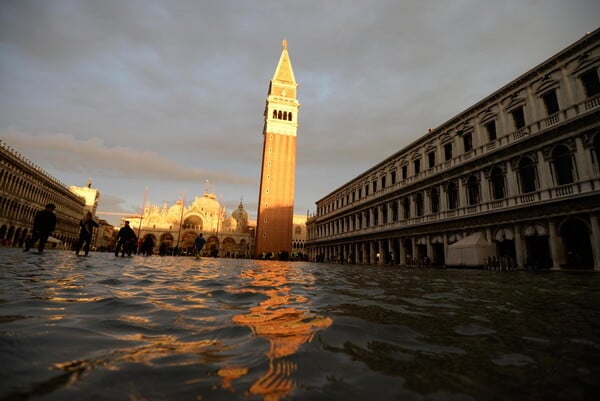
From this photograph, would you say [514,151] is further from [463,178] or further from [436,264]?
[436,264]

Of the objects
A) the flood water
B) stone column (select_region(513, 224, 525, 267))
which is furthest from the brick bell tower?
the flood water

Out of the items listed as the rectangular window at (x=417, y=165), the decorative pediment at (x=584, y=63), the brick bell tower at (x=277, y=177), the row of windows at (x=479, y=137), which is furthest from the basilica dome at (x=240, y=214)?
the decorative pediment at (x=584, y=63)

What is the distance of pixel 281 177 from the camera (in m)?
49.9

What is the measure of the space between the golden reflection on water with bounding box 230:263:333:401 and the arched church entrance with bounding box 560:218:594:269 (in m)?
17.4

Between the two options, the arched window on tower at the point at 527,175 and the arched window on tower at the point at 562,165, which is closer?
the arched window on tower at the point at 562,165

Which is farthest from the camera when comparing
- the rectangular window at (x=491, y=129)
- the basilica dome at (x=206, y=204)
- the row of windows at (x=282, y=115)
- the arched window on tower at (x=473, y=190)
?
the basilica dome at (x=206, y=204)

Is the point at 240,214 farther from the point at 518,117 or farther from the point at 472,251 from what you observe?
the point at 518,117

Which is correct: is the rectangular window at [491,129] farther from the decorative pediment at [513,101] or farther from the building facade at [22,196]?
the building facade at [22,196]

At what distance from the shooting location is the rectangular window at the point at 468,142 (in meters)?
21.8

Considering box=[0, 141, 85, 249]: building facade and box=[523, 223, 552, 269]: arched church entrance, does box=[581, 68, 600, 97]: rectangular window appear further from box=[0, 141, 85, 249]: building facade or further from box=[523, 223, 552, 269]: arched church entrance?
box=[0, 141, 85, 249]: building facade

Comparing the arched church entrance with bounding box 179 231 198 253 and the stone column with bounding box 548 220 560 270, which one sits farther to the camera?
the arched church entrance with bounding box 179 231 198 253

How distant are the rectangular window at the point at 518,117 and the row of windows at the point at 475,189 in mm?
2287

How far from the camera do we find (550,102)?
16859 millimetres

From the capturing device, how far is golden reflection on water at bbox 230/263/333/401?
115cm
